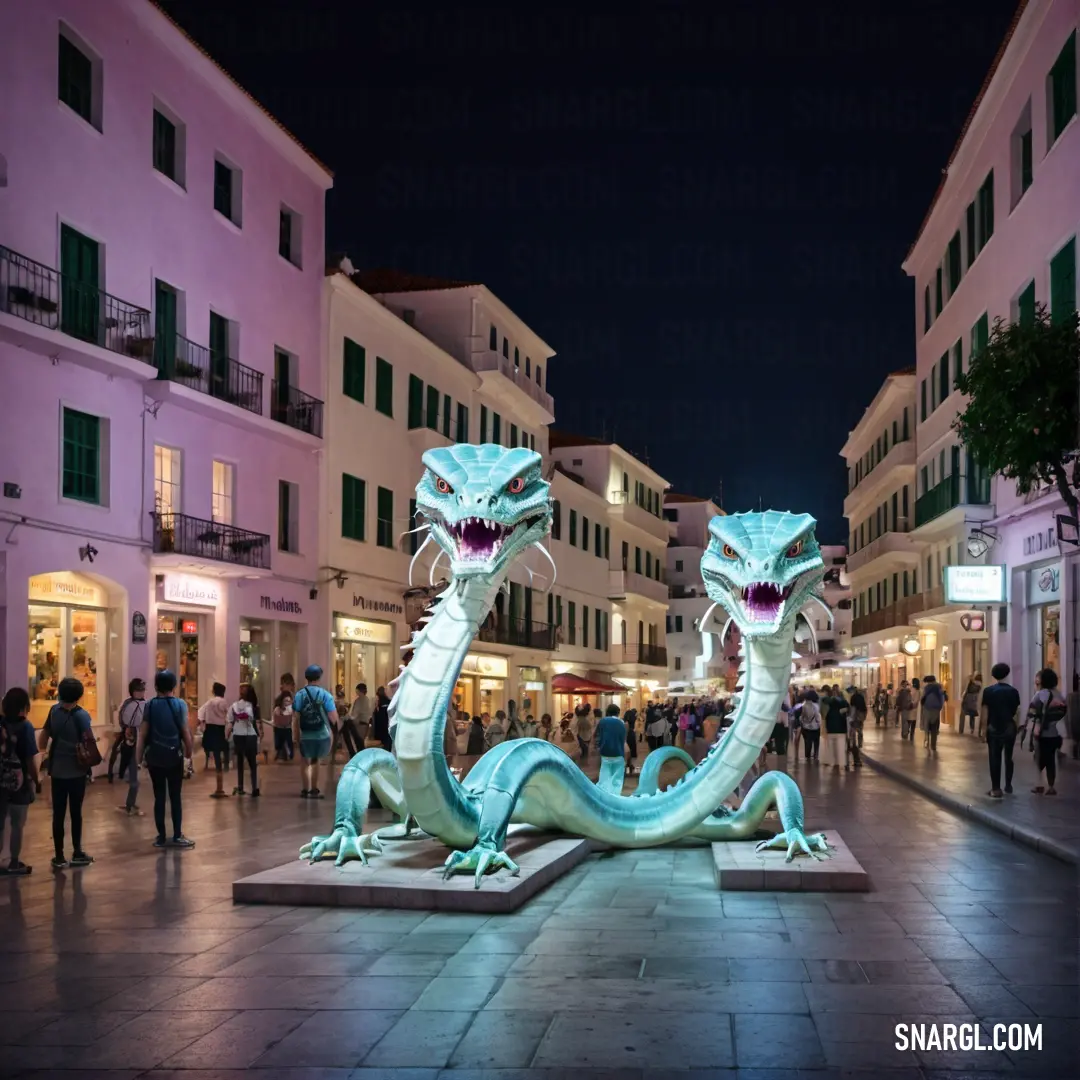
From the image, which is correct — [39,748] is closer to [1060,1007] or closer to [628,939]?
[628,939]

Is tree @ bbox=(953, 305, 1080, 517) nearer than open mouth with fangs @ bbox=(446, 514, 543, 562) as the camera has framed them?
No

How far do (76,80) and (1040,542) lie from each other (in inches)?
795

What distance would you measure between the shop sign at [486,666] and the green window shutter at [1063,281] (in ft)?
69.5

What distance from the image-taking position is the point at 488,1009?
6.71 m

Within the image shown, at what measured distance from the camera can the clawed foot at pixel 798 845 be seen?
11.2 meters

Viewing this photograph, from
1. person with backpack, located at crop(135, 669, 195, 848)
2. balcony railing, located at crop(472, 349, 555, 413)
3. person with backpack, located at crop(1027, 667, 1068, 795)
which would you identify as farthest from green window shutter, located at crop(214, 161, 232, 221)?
person with backpack, located at crop(1027, 667, 1068, 795)

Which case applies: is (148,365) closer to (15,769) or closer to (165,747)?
(165,747)

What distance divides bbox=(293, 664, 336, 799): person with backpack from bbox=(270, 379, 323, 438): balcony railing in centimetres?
1251

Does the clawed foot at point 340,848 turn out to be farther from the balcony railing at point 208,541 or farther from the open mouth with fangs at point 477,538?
the balcony railing at point 208,541

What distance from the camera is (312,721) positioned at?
18625mm

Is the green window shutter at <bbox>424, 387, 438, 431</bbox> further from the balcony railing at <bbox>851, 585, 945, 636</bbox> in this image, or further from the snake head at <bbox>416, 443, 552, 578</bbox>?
the snake head at <bbox>416, 443, 552, 578</bbox>

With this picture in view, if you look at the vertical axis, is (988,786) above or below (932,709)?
below

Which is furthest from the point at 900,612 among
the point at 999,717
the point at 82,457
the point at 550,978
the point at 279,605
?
the point at 550,978

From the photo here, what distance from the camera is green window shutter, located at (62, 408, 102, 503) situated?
74.6ft
